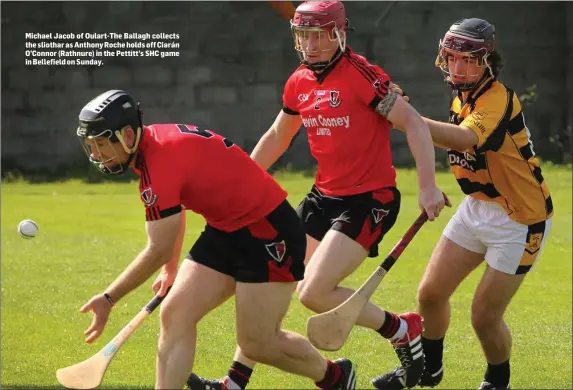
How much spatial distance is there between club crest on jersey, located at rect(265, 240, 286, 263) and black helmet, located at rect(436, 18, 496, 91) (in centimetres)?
151

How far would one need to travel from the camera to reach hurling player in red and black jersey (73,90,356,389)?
18.2ft

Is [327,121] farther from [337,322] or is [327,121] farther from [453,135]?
[337,322]

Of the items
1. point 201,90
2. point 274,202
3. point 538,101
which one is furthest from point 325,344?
point 538,101

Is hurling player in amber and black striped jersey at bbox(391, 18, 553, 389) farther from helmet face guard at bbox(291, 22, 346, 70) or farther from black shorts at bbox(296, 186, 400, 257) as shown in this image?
helmet face guard at bbox(291, 22, 346, 70)

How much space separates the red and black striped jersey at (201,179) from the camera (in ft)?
18.1

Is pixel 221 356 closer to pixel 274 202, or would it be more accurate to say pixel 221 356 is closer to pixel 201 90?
pixel 274 202

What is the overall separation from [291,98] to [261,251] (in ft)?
4.84

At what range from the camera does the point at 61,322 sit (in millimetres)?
9234

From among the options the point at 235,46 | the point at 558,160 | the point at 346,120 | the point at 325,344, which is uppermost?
the point at 346,120

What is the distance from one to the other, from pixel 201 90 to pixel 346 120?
12.5 meters

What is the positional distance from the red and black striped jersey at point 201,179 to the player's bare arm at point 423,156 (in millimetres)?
817

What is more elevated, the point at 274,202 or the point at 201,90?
the point at 274,202

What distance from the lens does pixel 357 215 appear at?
6.79 meters

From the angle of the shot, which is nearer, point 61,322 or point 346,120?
point 346,120
